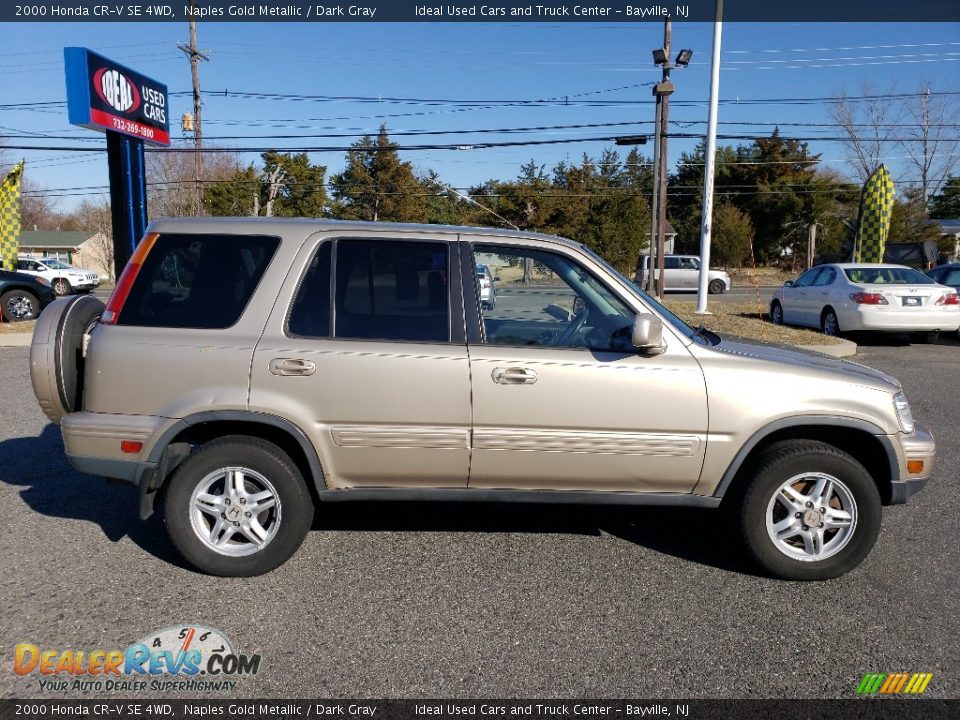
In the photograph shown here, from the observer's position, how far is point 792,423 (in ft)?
12.3

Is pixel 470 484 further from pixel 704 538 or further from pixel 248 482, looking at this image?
pixel 704 538

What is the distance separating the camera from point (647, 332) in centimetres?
356

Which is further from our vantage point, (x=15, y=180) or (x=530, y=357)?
(x=15, y=180)

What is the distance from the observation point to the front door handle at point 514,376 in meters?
3.69

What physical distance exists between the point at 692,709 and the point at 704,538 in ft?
6.03

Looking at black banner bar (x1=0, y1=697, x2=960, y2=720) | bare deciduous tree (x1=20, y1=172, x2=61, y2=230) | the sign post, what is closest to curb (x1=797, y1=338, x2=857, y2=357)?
black banner bar (x1=0, y1=697, x2=960, y2=720)

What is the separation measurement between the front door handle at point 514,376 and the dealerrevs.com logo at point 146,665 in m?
1.71

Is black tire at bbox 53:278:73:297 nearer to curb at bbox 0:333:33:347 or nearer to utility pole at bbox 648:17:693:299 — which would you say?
curb at bbox 0:333:33:347

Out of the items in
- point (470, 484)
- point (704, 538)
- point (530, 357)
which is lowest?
point (704, 538)

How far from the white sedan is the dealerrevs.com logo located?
12.5 metres

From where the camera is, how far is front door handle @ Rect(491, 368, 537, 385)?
369cm

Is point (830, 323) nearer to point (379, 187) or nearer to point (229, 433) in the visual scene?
point (229, 433)

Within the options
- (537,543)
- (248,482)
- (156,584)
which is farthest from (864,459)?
(156,584)

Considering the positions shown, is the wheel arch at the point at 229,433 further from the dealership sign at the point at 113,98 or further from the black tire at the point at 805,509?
the dealership sign at the point at 113,98
